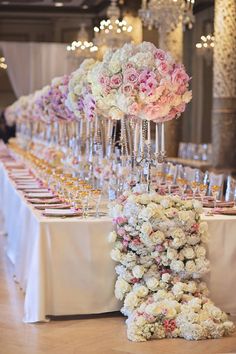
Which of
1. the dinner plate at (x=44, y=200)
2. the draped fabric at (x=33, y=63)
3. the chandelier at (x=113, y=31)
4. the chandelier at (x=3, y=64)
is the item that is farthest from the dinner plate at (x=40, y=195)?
the chandelier at (x=3, y=64)

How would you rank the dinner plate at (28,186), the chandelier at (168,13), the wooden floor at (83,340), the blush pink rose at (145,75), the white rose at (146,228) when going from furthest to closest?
1. the chandelier at (168,13)
2. the dinner plate at (28,186)
3. the blush pink rose at (145,75)
4. the white rose at (146,228)
5. the wooden floor at (83,340)

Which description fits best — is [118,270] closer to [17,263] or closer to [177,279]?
[177,279]

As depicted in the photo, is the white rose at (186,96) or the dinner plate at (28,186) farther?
the dinner plate at (28,186)

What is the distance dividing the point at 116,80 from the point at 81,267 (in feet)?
4.66

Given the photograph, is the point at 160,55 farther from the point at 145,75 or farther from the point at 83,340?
the point at 83,340

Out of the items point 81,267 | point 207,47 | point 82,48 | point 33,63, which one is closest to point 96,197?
point 81,267

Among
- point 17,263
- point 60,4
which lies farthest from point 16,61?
point 17,263

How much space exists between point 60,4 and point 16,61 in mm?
1845

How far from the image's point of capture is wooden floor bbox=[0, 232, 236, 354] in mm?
5078

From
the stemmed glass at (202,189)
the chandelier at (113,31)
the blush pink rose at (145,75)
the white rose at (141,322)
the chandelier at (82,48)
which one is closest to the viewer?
the white rose at (141,322)

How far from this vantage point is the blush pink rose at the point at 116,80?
5.94 meters

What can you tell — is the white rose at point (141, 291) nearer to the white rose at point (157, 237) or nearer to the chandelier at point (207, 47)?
the white rose at point (157, 237)

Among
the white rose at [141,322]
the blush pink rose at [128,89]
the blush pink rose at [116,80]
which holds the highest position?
the blush pink rose at [116,80]

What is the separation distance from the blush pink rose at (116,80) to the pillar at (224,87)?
5826 millimetres
